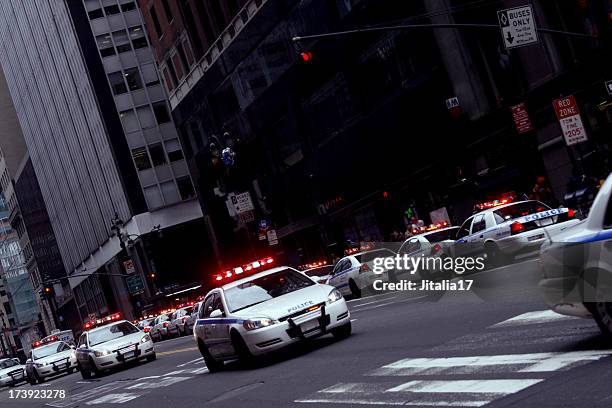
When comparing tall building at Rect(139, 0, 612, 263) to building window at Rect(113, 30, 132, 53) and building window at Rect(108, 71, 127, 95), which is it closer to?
building window at Rect(108, 71, 127, 95)

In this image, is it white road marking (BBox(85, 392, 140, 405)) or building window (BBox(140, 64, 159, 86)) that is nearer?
white road marking (BBox(85, 392, 140, 405))

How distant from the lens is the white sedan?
28.0 m

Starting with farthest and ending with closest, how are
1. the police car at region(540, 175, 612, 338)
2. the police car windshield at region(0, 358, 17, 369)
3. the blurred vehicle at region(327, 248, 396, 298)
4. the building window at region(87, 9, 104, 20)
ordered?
the building window at region(87, 9, 104, 20)
the police car windshield at region(0, 358, 17, 369)
the blurred vehicle at region(327, 248, 396, 298)
the police car at region(540, 175, 612, 338)

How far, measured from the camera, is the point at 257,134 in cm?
5428

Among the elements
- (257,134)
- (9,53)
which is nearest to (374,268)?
(257,134)

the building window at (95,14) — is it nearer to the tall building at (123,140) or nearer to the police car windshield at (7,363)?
the tall building at (123,140)

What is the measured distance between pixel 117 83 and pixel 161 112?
14.8 feet

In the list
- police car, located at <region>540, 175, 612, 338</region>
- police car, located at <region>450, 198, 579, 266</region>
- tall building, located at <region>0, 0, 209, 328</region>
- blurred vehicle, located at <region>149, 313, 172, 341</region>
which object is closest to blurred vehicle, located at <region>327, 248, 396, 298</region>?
police car, located at <region>450, 198, 579, 266</region>

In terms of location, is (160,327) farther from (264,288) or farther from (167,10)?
(264,288)

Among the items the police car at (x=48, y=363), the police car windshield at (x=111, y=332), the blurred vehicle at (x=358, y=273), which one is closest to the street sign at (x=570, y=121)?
the blurred vehicle at (x=358, y=273)

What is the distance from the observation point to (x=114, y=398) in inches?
741

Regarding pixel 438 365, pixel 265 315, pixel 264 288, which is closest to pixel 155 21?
pixel 264 288

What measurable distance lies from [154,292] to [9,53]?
52795 millimetres

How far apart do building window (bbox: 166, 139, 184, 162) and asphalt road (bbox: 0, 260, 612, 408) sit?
61.1m
